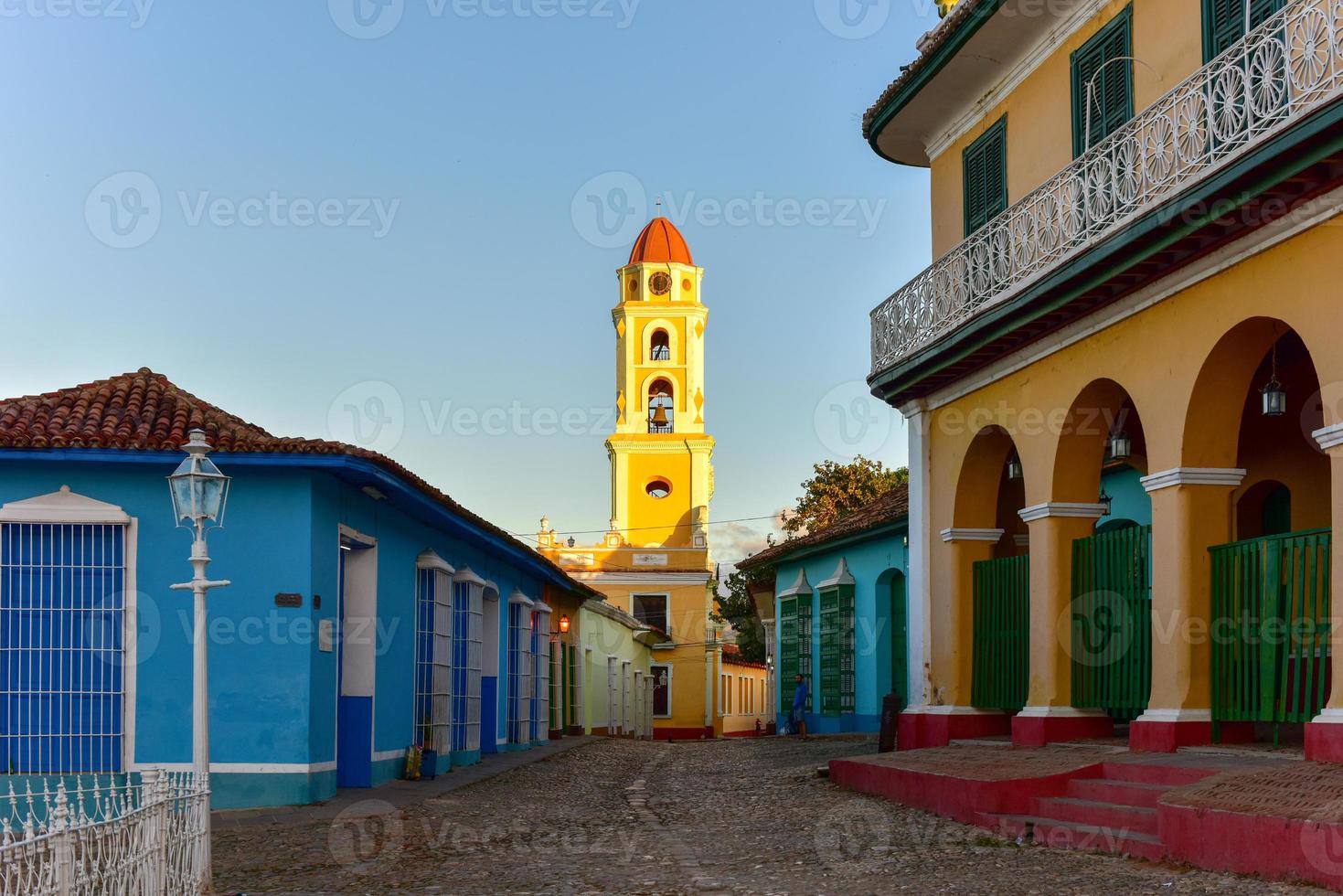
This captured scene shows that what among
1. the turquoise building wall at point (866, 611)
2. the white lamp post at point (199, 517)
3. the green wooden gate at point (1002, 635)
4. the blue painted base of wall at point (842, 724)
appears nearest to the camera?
the white lamp post at point (199, 517)

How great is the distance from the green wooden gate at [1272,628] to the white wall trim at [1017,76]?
3.90 m

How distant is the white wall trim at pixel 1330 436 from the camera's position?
32.6ft

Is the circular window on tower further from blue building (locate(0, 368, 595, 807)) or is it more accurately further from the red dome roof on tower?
blue building (locate(0, 368, 595, 807))

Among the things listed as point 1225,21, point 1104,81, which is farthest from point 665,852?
point 1104,81

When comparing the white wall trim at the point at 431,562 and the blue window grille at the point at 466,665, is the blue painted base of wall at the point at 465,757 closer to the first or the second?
the blue window grille at the point at 466,665

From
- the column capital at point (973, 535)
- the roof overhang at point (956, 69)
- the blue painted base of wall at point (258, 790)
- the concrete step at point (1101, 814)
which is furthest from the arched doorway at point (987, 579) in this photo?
the blue painted base of wall at point (258, 790)

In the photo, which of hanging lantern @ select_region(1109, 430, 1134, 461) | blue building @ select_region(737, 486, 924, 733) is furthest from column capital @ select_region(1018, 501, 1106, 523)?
blue building @ select_region(737, 486, 924, 733)

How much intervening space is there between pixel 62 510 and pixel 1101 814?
8.83 m

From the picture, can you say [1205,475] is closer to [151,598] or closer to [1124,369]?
[1124,369]

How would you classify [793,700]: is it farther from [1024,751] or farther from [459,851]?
[459,851]

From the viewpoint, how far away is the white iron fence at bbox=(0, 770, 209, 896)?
607 cm

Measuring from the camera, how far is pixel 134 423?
13.7 meters

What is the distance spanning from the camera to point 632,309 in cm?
5144

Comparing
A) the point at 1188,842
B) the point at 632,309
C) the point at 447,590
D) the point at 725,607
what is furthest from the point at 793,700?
the point at 725,607
